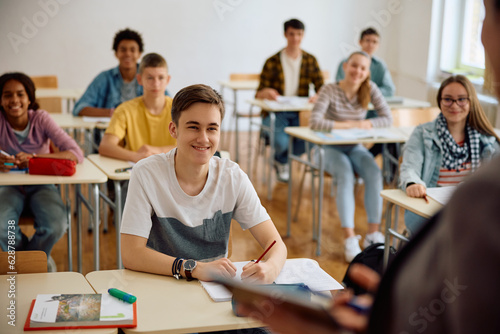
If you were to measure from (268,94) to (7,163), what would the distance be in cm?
264

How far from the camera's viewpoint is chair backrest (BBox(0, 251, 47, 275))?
1703 mm

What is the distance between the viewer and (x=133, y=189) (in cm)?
182

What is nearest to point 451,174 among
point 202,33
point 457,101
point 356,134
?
point 457,101

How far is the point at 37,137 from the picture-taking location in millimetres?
3059

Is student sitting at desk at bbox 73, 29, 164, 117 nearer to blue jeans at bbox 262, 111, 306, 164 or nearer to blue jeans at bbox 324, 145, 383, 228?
blue jeans at bbox 262, 111, 306, 164

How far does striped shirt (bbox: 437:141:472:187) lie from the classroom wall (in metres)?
4.06

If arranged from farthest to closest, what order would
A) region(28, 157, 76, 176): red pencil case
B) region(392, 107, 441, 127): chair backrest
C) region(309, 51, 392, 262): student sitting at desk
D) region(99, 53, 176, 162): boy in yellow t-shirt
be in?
region(392, 107, 441, 127): chair backrest → region(309, 51, 392, 262): student sitting at desk → region(99, 53, 176, 162): boy in yellow t-shirt → region(28, 157, 76, 176): red pencil case

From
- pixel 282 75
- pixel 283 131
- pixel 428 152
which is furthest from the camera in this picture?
pixel 282 75

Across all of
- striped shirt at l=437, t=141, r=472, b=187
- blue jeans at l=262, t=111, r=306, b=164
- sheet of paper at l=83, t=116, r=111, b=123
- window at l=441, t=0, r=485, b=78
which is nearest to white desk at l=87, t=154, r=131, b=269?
sheet of paper at l=83, t=116, r=111, b=123

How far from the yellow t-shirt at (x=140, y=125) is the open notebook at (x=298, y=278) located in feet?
5.14

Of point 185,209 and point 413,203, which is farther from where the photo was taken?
point 413,203

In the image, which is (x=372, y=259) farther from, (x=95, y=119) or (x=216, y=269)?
(x=95, y=119)

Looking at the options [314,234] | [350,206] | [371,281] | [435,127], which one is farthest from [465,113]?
[371,281]

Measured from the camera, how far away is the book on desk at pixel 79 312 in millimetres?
1375
